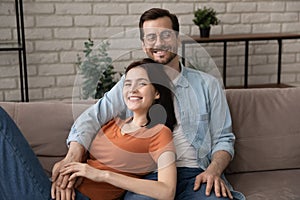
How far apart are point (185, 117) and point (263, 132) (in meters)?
0.37

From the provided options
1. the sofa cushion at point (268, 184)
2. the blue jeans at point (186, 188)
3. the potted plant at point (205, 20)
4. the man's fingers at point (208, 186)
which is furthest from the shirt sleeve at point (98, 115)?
the potted plant at point (205, 20)

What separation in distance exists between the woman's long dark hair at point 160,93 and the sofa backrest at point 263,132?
32 cm

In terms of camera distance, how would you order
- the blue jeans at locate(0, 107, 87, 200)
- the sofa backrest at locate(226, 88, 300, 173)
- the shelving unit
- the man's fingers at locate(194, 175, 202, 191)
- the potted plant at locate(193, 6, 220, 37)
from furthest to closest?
the potted plant at locate(193, 6, 220, 37), the shelving unit, the sofa backrest at locate(226, 88, 300, 173), the man's fingers at locate(194, 175, 202, 191), the blue jeans at locate(0, 107, 87, 200)

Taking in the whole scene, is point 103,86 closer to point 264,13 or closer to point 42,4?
point 42,4

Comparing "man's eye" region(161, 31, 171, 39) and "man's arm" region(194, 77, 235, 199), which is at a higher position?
"man's eye" region(161, 31, 171, 39)

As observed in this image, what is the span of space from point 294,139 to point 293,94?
18cm

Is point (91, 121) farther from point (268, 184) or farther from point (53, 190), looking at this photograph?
point (268, 184)

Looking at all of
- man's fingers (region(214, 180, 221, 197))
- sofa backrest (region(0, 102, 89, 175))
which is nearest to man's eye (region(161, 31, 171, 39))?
sofa backrest (region(0, 102, 89, 175))

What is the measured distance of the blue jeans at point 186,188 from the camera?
4.35 ft

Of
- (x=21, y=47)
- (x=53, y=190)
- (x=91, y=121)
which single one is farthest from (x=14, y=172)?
(x=21, y=47)

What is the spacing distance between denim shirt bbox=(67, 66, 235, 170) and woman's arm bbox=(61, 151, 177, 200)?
155 mm

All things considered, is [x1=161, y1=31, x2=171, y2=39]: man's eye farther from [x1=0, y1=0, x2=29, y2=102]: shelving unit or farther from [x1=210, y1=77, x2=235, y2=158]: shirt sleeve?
[x1=0, y1=0, x2=29, y2=102]: shelving unit

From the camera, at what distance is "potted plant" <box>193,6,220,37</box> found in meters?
2.71

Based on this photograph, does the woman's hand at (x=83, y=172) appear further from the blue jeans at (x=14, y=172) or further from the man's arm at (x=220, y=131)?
the man's arm at (x=220, y=131)
